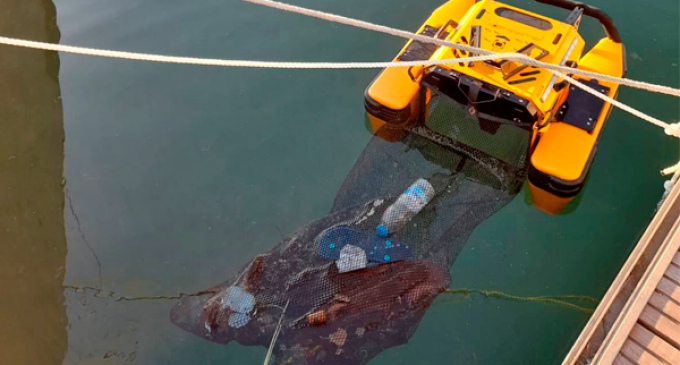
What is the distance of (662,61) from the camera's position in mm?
4254

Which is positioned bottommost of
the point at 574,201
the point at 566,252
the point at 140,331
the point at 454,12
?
the point at 140,331

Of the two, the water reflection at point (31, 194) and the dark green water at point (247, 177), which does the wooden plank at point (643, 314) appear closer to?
the dark green water at point (247, 177)

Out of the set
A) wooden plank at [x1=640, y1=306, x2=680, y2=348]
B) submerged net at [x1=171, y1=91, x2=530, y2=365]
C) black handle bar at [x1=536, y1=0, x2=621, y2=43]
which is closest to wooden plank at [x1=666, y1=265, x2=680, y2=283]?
wooden plank at [x1=640, y1=306, x2=680, y2=348]

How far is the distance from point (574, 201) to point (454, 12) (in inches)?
79.0

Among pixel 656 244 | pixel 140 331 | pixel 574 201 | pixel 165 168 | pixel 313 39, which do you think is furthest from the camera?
pixel 313 39

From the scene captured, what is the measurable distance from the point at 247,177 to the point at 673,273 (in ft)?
10.5

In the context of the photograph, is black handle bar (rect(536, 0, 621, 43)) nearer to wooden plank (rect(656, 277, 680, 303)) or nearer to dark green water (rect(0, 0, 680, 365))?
dark green water (rect(0, 0, 680, 365))

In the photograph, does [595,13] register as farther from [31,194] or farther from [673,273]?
[31,194]

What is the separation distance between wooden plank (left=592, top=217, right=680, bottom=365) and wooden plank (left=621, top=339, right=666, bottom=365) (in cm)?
5

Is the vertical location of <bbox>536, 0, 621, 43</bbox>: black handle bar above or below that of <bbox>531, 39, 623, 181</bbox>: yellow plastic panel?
above

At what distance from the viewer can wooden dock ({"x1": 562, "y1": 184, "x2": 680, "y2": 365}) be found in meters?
2.53

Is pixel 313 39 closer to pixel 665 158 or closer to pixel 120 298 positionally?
pixel 120 298

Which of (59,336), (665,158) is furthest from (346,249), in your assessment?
(665,158)

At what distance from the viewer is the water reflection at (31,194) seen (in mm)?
3475
